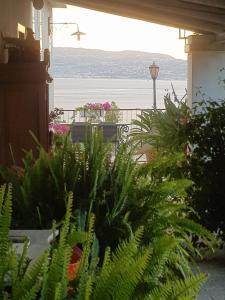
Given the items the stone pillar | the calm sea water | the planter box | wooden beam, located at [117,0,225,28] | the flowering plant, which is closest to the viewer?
the planter box

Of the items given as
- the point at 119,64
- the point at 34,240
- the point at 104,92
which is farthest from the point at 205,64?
the point at 104,92

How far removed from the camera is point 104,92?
78.9 feet

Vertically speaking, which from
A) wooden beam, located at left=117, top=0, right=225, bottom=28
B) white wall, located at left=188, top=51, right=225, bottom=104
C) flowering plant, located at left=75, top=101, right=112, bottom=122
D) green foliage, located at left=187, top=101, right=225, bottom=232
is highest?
wooden beam, located at left=117, top=0, right=225, bottom=28

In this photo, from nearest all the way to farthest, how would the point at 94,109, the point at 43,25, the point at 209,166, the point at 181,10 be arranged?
1. the point at 209,166
2. the point at 181,10
3. the point at 43,25
4. the point at 94,109

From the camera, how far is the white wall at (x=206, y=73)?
7.67 meters

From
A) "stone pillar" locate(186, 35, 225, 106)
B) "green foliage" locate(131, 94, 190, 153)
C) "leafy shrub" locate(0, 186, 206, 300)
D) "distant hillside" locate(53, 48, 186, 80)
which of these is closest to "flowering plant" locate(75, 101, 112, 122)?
"stone pillar" locate(186, 35, 225, 106)

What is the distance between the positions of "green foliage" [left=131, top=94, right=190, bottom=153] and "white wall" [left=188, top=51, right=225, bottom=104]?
3.28 metres

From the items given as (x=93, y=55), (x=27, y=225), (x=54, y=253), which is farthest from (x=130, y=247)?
(x=93, y=55)

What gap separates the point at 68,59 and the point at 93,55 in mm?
3429

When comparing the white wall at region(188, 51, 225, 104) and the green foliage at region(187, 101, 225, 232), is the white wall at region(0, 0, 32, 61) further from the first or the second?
the white wall at region(188, 51, 225, 104)

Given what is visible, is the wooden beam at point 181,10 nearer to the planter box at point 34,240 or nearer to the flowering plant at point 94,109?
the flowering plant at point 94,109

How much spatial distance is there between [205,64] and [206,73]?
0.13 meters

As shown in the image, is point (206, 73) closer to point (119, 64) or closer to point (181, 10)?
point (181, 10)

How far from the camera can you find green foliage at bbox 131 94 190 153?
398cm
